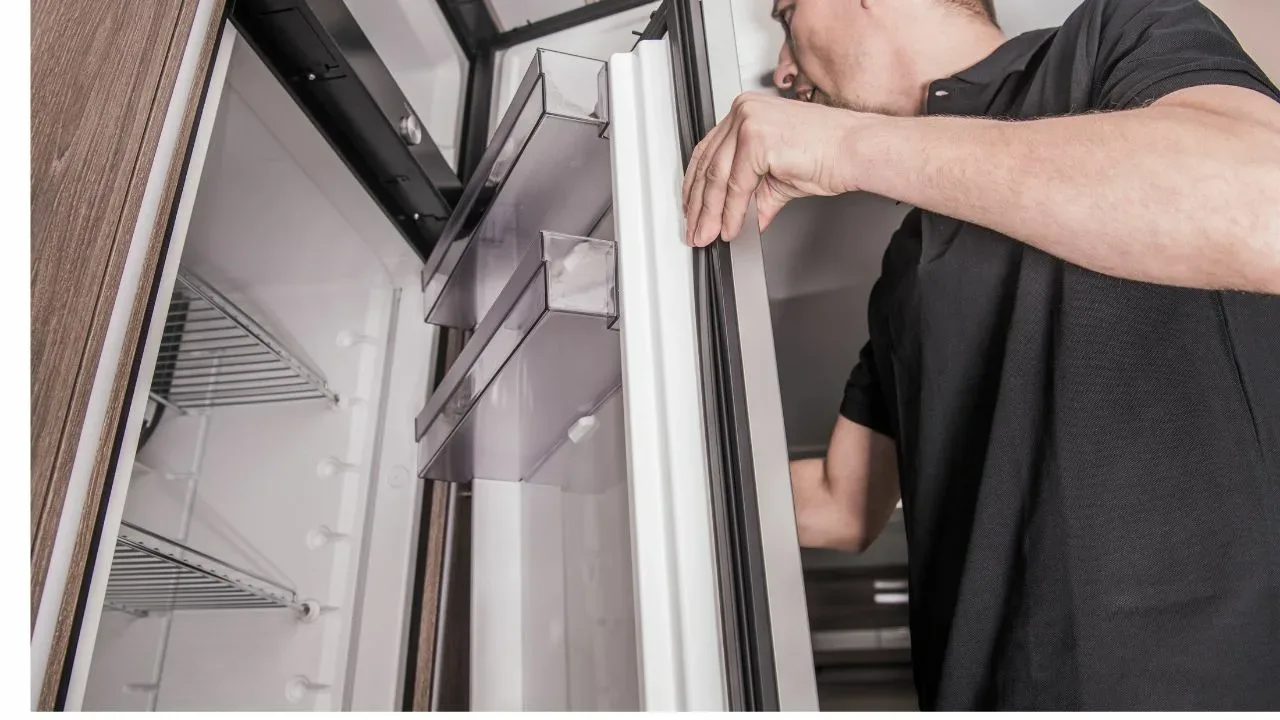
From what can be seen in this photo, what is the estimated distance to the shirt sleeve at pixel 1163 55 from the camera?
0.80 meters

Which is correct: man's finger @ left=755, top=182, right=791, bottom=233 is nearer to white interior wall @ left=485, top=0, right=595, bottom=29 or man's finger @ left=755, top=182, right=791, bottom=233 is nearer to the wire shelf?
the wire shelf

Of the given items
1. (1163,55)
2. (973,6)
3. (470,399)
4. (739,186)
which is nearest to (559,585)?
(470,399)

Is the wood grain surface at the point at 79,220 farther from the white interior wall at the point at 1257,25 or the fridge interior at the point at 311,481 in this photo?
the white interior wall at the point at 1257,25

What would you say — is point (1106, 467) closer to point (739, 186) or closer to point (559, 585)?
point (739, 186)

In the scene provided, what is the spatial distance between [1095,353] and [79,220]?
3.09 ft

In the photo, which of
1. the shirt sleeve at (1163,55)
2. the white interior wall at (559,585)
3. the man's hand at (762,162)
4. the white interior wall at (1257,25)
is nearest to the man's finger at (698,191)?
the man's hand at (762,162)

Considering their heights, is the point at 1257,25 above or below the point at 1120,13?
above

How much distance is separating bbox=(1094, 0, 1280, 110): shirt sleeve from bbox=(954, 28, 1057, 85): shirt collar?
178 mm

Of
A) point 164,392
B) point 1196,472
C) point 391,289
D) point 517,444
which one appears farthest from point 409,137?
point 1196,472

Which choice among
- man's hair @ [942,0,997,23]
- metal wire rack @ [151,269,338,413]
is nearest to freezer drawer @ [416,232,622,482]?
metal wire rack @ [151,269,338,413]

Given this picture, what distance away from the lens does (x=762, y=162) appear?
772 mm

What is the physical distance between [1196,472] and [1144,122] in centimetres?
35

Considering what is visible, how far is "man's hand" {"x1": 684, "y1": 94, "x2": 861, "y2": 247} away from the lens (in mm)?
700

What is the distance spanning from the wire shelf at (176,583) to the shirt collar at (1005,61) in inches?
46.7
